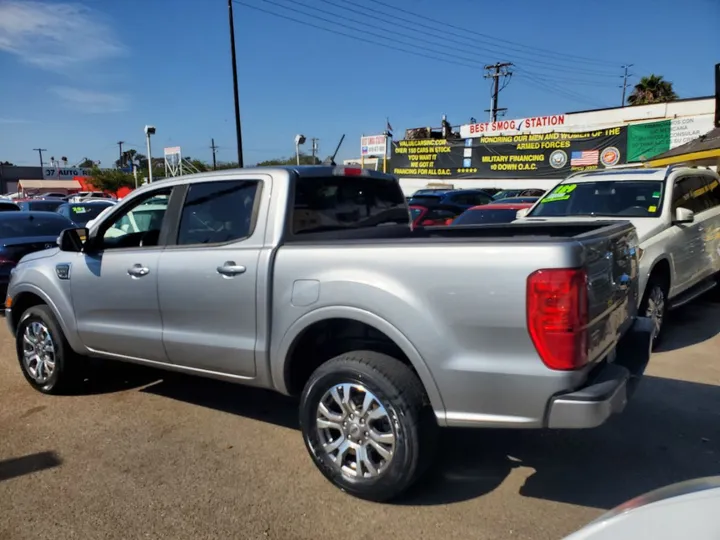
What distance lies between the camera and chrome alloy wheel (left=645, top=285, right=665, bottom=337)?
5809 mm

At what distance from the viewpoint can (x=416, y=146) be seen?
108ft

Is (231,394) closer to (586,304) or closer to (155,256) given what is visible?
(155,256)

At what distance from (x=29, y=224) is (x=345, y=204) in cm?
708

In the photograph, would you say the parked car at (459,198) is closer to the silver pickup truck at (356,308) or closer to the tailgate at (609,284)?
the silver pickup truck at (356,308)

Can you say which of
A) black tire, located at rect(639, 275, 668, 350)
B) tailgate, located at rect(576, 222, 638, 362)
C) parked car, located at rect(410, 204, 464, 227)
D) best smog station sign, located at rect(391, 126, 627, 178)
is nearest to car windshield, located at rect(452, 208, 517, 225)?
parked car, located at rect(410, 204, 464, 227)

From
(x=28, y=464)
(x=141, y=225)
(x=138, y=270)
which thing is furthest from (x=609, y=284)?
(x=28, y=464)

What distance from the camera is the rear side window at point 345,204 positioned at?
3.79m

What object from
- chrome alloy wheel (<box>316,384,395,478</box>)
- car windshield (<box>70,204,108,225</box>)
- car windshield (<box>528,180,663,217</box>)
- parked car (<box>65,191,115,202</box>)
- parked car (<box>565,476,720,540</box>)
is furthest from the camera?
parked car (<box>65,191,115,202</box>)

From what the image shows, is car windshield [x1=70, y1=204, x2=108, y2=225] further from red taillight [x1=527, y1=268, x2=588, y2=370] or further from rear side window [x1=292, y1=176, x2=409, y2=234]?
red taillight [x1=527, y1=268, x2=588, y2=370]

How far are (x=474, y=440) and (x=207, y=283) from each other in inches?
83.7

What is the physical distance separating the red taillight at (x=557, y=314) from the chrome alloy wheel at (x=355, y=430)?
3.04 feet

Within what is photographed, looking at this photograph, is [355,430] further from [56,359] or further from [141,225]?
[56,359]

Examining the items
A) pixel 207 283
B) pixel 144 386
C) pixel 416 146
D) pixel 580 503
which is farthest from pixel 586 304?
pixel 416 146

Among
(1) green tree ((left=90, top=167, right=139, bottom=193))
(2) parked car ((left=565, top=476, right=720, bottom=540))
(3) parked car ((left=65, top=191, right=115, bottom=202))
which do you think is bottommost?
(2) parked car ((left=565, top=476, right=720, bottom=540))
